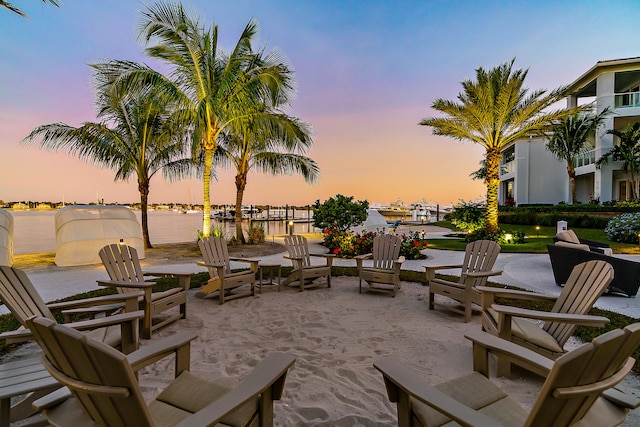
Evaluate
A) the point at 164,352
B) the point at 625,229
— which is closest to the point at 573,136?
the point at 625,229

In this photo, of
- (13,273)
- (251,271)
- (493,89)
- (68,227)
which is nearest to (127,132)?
(68,227)

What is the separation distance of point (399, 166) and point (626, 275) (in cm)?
1914

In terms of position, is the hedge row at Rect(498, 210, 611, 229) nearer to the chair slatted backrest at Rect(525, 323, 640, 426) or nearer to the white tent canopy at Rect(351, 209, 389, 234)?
the white tent canopy at Rect(351, 209, 389, 234)

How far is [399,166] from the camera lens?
24.1 m

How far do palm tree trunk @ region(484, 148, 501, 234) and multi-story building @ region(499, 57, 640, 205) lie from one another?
28.3 ft

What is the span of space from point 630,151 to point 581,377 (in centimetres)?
2448

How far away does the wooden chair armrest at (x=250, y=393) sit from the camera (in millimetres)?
1350

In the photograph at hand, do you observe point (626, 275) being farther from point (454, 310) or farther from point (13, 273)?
point (13, 273)

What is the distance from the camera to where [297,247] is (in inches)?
268

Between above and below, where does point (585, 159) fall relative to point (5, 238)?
above

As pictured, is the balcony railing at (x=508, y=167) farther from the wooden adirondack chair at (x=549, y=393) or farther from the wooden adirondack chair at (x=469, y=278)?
the wooden adirondack chair at (x=549, y=393)

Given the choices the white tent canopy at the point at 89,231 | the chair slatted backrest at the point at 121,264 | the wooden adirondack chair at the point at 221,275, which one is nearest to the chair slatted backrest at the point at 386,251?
the wooden adirondack chair at the point at 221,275

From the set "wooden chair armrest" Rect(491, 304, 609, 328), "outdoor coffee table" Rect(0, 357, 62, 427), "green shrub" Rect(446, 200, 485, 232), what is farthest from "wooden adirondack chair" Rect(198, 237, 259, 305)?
"green shrub" Rect(446, 200, 485, 232)

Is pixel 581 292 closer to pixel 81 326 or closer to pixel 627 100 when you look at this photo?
pixel 81 326
